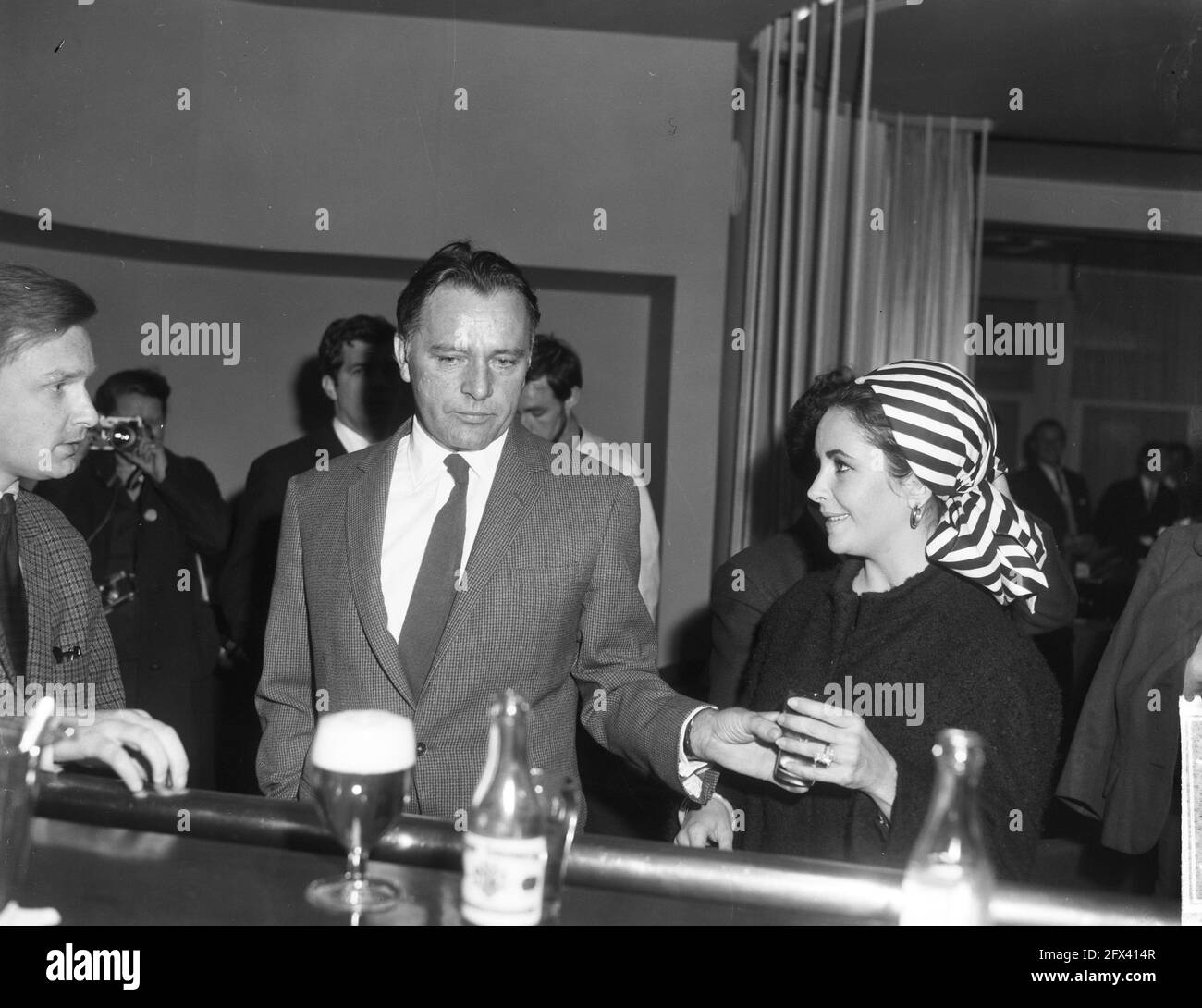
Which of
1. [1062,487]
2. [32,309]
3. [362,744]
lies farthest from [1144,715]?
[1062,487]

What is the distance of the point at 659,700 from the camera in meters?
1.67

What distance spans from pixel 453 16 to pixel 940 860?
441 centimetres

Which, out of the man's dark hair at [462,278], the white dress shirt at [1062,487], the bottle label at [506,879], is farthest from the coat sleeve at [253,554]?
the white dress shirt at [1062,487]

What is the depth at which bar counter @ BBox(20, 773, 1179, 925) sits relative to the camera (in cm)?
100

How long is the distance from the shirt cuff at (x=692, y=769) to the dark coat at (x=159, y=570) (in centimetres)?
229

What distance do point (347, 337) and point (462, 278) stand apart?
6.39ft

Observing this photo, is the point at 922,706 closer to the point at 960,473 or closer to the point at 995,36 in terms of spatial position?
the point at 960,473

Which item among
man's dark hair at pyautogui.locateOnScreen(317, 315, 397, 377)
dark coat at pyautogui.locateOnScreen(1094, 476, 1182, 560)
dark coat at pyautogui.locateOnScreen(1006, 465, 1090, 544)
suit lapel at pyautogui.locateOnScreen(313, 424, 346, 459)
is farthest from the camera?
dark coat at pyautogui.locateOnScreen(1006, 465, 1090, 544)

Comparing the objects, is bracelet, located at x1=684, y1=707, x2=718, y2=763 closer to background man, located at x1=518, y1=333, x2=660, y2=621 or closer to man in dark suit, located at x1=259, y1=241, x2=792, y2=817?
man in dark suit, located at x1=259, y1=241, x2=792, y2=817

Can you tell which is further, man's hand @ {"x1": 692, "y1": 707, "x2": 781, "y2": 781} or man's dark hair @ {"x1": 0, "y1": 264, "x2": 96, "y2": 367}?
man's dark hair @ {"x1": 0, "y1": 264, "x2": 96, "y2": 367}

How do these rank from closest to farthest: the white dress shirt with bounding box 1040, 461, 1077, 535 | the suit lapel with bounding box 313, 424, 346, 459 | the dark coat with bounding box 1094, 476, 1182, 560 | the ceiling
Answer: the suit lapel with bounding box 313, 424, 346, 459 < the ceiling < the dark coat with bounding box 1094, 476, 1182, 560 < the white dress shirt with bounding box 1040, 461, 1077, 535

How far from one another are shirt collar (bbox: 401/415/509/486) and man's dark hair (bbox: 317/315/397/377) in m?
1.78

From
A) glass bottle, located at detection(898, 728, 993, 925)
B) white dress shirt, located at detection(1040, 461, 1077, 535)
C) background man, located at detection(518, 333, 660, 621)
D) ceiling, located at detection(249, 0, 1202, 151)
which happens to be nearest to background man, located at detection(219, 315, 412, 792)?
background man, located at detection(518, 333, 660, 621)
